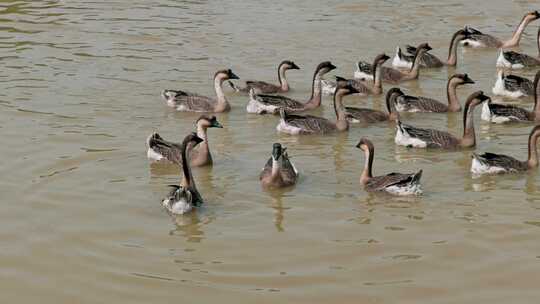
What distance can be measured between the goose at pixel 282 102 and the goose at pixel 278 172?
161 inches

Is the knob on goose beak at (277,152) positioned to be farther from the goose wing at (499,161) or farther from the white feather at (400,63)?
the white feather at (400,63)

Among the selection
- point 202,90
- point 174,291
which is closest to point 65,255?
point 174,291

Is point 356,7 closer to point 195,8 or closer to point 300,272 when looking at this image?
point 195,8

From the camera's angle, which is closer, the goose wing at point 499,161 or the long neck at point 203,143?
the goose wing at point 499,161

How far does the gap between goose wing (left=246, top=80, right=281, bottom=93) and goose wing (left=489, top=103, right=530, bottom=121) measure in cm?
444

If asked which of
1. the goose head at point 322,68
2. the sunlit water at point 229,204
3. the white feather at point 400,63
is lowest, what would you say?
the sunlit water at point 229,204

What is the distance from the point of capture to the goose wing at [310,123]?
53.0 feet

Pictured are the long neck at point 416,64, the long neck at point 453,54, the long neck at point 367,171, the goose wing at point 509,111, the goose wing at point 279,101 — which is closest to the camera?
the long neck at point 367,171

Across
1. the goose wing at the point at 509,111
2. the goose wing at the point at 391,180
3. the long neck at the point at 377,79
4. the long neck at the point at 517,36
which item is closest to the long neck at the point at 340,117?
the goose wing at the point at 509,111

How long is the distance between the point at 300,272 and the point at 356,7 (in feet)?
62.3

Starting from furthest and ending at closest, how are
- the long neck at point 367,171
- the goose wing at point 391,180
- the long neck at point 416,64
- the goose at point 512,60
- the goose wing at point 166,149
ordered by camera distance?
the goose at point 512,60 → the long neck at point 416,64 → the goose wing at point 166,149 → the long neck at point 367,171 → the goose wing at point 391,180

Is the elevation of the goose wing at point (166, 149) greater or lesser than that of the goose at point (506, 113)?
greater

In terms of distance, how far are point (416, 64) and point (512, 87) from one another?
2.39 m

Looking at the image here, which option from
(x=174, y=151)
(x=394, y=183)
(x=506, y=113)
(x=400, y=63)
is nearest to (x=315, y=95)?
(x=506, y=113)
